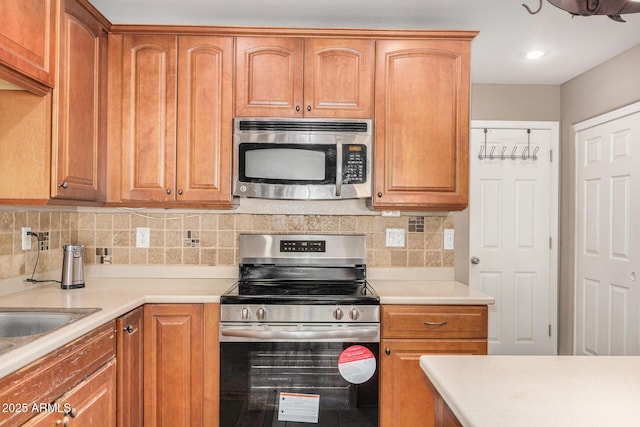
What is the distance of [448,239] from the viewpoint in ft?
9.15

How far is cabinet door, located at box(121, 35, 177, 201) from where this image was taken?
2.41 meters

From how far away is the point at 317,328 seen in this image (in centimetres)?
216

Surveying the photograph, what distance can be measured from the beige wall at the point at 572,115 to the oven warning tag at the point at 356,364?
231 centimetres

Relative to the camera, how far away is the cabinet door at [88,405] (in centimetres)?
139

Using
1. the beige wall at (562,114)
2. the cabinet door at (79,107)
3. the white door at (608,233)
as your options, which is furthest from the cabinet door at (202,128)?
the white door at (608,233)

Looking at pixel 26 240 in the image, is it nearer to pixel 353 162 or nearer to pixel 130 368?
pixel 130 368

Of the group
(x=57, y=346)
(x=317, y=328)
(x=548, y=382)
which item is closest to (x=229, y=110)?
(x=317, y=328)

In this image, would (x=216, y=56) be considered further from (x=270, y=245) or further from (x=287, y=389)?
(x=287, y=389)

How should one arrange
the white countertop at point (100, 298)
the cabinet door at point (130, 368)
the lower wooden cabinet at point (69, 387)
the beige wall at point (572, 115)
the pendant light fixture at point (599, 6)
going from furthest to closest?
the beige wall at point (572, 115), the cabinet door at point (130, 368), the white countertop at point (100, 298), the lower wooden cabinet at point (69, 387), the pendant light fixture at point (599, 6)

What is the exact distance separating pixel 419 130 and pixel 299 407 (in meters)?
1.59

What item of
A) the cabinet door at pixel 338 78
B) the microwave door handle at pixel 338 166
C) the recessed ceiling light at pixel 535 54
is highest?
the recessed ceiling light at pixel 535 54

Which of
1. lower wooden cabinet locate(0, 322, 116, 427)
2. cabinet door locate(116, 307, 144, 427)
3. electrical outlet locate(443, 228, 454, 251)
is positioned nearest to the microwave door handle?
electrical outlet locate(443, 228, 454, 251)

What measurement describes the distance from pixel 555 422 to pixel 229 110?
210cm

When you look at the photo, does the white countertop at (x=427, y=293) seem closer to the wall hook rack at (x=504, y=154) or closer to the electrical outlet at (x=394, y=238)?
the electrical outlet at (x=394, y=238)
